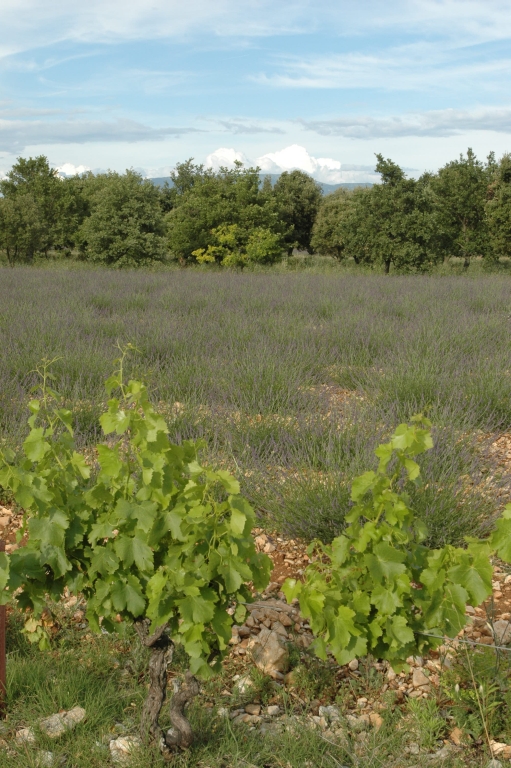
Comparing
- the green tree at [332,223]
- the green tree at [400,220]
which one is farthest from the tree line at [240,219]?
the green tree at [332,223]

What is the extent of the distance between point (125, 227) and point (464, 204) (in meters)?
13.7

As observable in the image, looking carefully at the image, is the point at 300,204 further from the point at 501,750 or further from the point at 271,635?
the point at 501,750

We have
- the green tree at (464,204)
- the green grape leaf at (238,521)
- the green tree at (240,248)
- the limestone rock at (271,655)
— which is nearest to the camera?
the green grape leaf at (238,521)

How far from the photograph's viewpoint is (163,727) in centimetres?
208

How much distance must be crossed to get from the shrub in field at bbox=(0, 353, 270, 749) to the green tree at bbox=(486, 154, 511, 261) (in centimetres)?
2473

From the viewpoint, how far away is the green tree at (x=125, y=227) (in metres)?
21.9

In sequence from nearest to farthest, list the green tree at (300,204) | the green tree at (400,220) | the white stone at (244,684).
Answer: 1. the white stone at (244,684)
2. the green tree at (400,220)
3. the green tree at (300,204)

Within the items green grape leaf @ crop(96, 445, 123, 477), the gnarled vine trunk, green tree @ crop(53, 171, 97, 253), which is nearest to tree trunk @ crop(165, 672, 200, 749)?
the gnarled vine trunk

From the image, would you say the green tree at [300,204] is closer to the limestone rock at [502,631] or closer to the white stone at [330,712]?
the limestone rock at [502,631]

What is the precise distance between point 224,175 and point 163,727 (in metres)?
26.2

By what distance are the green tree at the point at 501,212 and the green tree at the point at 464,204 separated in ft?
1.92

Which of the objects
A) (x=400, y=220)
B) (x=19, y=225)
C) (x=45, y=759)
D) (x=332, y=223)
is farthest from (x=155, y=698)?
(x=332, y=223)

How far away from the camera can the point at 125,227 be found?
72.2 feet

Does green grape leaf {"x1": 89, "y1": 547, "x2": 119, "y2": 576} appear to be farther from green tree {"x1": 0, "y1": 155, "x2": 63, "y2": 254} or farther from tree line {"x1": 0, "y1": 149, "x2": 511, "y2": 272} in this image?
green tree {"x1": 0, "y1": 155, "x2": 63, "y2": 254}
